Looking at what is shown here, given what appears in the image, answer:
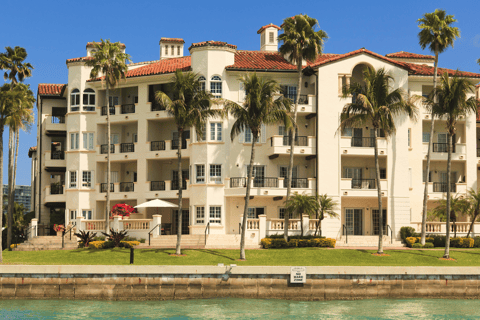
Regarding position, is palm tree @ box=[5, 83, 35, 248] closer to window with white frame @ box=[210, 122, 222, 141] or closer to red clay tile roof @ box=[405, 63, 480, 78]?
window with white frame @ box=[210, 122, 222, 141]

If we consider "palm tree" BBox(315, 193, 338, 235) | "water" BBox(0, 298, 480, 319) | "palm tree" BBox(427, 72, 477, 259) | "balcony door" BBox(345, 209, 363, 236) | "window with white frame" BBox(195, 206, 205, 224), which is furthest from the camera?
"balcony door" BBox(345, 209, 363, 236)

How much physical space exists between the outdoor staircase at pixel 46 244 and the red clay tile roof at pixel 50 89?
56.4ft

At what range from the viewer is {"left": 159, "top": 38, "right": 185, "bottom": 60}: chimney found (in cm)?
6166

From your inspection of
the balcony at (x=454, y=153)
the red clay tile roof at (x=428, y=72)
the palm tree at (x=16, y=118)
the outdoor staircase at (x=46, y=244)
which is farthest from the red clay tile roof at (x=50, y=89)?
the balcony at (x=454, y=153)

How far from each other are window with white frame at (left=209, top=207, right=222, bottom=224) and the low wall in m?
15.8

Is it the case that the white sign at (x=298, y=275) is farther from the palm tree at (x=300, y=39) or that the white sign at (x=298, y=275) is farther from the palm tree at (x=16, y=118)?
the palm tree at (x=16, y=118)

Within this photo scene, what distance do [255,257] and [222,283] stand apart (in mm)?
6743

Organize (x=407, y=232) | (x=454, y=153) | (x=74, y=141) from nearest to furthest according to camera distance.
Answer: (x=407, y=232) → (x=454, y=153) → (x=74, y=141)

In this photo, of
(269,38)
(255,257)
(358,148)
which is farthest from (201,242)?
(269,38)

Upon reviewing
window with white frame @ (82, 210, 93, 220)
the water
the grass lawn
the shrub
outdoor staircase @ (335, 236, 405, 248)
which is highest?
window with white frame @ (82, 210, 93, 220)

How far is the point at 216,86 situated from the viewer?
5131 centimetres

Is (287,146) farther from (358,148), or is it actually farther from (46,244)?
(46,244)


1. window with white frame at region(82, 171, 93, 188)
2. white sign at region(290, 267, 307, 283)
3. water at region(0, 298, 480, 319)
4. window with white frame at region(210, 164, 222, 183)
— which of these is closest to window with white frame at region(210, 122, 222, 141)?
window with white frame at region(210, 164, 222, 183)

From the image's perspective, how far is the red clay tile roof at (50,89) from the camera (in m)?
60.2
